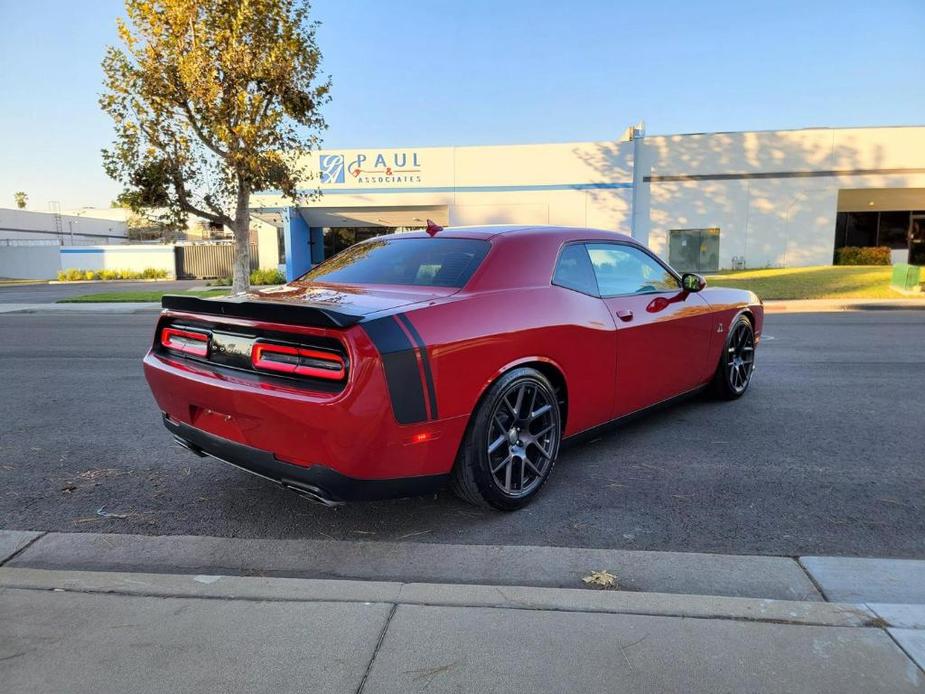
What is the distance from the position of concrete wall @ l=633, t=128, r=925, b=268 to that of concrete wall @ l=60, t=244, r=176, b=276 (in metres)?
29.0

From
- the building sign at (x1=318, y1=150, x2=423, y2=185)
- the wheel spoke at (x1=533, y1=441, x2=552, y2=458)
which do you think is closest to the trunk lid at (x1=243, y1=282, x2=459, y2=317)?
the wheel spoke at (x1=533, y1=441, x2=552, y2=458)

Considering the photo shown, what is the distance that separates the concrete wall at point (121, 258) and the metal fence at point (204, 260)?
1.76 feet

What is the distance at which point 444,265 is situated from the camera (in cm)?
366

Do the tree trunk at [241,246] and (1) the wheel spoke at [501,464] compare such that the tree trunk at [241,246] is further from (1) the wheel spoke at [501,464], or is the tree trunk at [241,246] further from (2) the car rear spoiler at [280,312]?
(1) the wheel spoke at [501,464]

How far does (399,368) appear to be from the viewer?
107 inches

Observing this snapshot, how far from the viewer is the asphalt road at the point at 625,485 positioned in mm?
3174

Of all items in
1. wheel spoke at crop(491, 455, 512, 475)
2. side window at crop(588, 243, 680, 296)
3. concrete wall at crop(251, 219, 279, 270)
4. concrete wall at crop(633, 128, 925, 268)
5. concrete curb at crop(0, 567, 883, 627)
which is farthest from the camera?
concrete wall at crop(251, 219, 279, 270)

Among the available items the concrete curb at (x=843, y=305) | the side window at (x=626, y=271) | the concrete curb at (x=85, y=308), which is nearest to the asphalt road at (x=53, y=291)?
the concrete curb at (x=85, y=308)

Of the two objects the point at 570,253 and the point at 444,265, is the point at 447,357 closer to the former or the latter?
the point at 444,265

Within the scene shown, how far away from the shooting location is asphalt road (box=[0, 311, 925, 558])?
10.4ft

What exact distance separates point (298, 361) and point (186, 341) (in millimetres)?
987

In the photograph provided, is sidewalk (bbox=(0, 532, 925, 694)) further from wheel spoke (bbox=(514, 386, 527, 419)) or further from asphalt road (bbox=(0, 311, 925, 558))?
wheel spoke (bbox=(514, 386, 527, 419))

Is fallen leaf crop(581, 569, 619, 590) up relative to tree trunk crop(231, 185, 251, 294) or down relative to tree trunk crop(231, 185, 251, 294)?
down

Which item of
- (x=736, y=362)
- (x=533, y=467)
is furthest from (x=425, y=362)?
(x=736, y=362)
